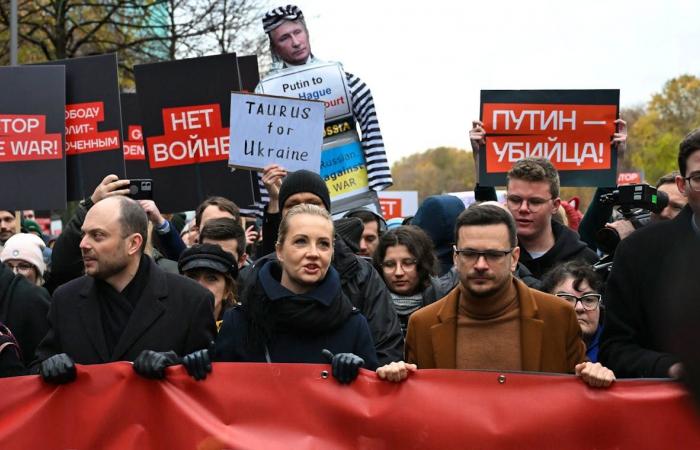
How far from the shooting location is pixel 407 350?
4.85m

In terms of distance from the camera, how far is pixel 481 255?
4605 millimetres

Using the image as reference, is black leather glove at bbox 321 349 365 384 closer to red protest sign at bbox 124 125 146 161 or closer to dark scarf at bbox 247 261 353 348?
dark scarf at bbox 247 261 353 348

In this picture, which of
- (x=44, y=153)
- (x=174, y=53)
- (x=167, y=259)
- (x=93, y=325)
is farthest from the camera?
(x=174, y=53)

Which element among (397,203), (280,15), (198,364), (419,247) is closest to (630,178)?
(397,203)

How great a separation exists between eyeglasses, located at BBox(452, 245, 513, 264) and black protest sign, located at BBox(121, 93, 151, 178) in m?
6.69

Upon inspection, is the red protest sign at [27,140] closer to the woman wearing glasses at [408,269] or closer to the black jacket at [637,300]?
the woman wearing glasses at [408,269]

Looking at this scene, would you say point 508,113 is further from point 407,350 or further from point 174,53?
point 174,53

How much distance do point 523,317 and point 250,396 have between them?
1.14 meters

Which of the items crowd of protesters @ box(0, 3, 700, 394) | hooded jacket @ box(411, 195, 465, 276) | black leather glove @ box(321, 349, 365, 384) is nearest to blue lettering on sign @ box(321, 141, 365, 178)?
hooded jacket @ box(411, 195, 465, 276)

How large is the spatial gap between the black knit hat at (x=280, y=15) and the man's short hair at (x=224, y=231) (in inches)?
60.6

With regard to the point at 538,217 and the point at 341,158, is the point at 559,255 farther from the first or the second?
the point at 341,158

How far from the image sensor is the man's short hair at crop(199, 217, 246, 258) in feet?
21.6

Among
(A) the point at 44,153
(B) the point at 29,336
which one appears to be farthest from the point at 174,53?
(B) the point at 29,336

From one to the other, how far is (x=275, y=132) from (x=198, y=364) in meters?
2.85
